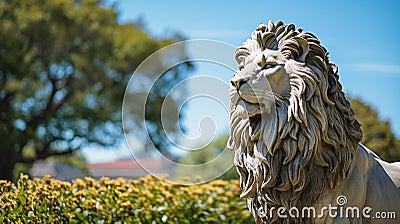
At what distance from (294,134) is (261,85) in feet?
1.01

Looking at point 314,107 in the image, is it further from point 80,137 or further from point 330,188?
point 80,137

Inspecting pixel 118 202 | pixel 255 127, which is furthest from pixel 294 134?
pixel 118 202

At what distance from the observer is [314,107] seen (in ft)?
9.45

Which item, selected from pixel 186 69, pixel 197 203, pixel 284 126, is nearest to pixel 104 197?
pixel 197 203

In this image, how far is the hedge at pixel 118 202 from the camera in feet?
13.8

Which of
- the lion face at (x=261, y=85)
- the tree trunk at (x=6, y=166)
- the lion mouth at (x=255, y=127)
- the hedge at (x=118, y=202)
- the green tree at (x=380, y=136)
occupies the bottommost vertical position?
the hedge at (x=118, y=202)

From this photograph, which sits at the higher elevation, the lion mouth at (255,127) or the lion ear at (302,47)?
the lion ear at (302,47)

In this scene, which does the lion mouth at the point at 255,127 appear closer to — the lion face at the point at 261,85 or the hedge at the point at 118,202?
the lion face at the point at 261,85

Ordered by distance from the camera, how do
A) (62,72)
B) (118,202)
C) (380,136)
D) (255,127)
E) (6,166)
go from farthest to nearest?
(62,72)
(6,166)
(380,136)
(118,202)
(255,127)

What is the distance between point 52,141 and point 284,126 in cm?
1348

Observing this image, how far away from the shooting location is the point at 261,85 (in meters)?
2.94

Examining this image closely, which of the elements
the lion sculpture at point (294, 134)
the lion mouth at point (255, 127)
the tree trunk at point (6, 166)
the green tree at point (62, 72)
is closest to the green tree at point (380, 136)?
the green tree at point (62, 72)

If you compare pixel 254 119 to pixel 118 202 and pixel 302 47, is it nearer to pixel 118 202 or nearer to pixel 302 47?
pixel 302 47

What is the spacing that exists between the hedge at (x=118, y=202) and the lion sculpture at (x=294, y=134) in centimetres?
191
